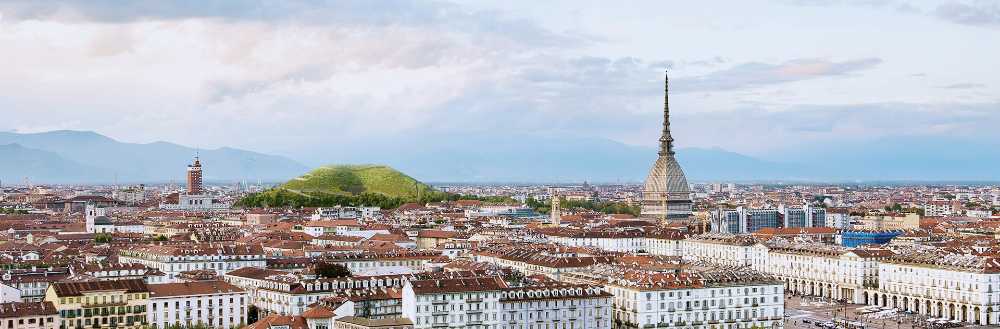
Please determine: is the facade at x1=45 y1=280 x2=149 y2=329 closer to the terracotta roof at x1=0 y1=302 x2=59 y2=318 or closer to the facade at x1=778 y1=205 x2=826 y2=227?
the terracotta roof at x1=0 y1=302 x2=59 y2=318

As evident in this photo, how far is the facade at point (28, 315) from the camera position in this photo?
182 ft

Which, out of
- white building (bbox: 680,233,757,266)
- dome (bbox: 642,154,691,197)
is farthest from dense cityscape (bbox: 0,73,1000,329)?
dome (bbox: 642,154,691,197)

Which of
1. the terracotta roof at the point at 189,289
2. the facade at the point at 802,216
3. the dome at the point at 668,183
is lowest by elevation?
the terracotta roof at the point at 189,289

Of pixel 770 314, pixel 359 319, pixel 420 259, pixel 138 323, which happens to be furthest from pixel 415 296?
pixel 420 259

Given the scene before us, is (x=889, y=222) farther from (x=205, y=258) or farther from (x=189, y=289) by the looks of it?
(x=189, y=289)

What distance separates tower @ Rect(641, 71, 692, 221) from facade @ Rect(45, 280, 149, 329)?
95607 millimetres

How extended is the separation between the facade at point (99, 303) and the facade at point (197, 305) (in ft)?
1.70

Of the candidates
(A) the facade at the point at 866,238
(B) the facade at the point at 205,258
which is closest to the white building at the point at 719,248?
(A) the facade at the point at 866,238

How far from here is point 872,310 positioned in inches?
2958

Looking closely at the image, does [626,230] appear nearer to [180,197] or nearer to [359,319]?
[359,319]

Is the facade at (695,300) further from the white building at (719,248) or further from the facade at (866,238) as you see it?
the facade at (866,238)

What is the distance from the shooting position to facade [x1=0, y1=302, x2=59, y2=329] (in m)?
55.6

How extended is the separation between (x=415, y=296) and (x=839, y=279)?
3490 centimetres

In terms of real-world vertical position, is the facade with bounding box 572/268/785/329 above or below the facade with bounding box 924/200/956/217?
below
